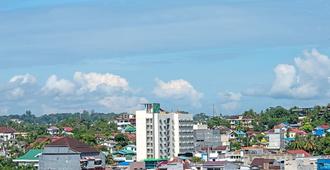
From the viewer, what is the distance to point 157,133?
6625 cm

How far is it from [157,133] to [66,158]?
591 inches

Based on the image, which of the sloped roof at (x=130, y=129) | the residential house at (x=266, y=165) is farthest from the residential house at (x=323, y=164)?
the sloped roof at (x=130, y=129)

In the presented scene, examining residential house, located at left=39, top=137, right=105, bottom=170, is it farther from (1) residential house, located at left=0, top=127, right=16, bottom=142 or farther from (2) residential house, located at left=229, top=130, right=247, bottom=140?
(2) residential house, located at left=229, top=130, right=247, bottom=140

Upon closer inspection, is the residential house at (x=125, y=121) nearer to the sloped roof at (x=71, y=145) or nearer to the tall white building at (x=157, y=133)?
the tall white building at (x=157, y=133)

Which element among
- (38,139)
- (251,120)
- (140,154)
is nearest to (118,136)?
(38,139)

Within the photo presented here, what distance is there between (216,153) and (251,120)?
3916 cm

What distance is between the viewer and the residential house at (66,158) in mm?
52344

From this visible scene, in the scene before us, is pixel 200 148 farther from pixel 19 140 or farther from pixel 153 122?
pixel 19 140

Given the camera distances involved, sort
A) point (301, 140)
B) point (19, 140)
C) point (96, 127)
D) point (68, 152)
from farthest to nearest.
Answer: point (96, 127) → point (19, 140) → point (301, 140) → point (68, 152)

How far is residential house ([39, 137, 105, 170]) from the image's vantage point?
5234cm

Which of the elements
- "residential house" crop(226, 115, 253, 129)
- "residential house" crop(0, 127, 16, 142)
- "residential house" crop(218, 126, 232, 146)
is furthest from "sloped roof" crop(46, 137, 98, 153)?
"residential house" crop(226, 115, 253, 129)

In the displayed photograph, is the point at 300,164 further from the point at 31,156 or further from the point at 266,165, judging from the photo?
the point at 31,156

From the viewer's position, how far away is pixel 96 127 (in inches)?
3794

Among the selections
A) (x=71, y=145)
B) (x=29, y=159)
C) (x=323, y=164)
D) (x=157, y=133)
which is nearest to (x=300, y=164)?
(x=323, y=164)
